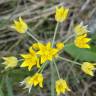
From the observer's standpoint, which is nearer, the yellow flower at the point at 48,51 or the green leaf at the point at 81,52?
the yellow flower at the point at 48,51

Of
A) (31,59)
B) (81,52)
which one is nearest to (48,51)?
(31,59)

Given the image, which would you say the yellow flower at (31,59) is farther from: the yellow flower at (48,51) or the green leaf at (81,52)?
the green leaf at (81,52)

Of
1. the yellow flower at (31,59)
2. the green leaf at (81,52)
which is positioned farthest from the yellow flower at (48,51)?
the green leaf at (81,52)

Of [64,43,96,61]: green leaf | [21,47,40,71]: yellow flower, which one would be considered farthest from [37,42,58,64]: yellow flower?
[64,43,96,61]: green leaf

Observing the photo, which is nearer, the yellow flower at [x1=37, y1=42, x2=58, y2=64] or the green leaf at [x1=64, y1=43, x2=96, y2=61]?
the yellow flower at [x1=37, y1=42, x2=58, y2=64]

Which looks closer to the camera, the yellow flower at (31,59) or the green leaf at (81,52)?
the yellow flower at (31,59)

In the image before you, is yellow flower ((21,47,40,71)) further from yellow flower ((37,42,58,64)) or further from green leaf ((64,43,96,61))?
green leaf ((64,43,96,61))

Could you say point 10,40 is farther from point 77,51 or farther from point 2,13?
point 77,51

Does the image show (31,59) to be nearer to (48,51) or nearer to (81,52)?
(48,51)
